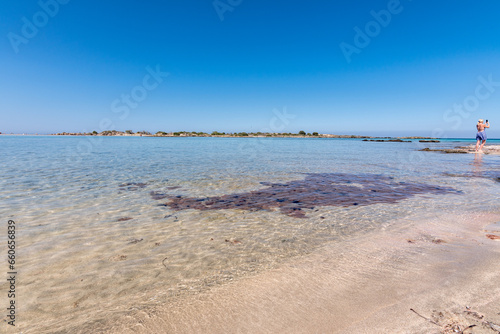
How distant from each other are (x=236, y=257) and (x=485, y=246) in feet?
16.4

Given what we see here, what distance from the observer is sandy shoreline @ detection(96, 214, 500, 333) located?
2781 millimetres

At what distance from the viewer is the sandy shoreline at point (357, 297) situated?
9.12 ft

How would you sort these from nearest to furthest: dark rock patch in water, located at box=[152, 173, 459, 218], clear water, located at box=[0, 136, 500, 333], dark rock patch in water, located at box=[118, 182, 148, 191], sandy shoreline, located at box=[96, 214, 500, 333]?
sandy shoreline, located at box=[96, 214, 500, 333] < clear water, located at box=[0, 136, 500, 333] < dark rock patch in water, located at box=[152, 173, 459, 218] < dark rock patch in water, located at box=[118, 182, 148, 191]

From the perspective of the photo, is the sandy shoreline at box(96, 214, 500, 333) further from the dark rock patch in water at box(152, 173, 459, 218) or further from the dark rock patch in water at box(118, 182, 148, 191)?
the dark rock patch in water at box(118, 182, 148, 191)

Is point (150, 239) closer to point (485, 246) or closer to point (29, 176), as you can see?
point (485, 246)

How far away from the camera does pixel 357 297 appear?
129 inches

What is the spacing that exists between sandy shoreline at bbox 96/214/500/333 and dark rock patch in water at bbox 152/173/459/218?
302 cm

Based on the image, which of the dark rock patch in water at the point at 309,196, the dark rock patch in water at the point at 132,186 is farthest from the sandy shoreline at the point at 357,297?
the dark rock patch in water at the point at 132,186

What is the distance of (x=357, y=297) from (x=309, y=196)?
6062 millimetres

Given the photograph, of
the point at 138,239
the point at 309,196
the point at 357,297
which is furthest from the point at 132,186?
the point at 357,297

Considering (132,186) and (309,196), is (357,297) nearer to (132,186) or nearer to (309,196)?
(309,196)

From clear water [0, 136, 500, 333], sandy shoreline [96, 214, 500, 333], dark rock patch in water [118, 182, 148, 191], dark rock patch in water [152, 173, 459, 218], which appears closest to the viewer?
sandy shoreline [96, 214, 500, 333]

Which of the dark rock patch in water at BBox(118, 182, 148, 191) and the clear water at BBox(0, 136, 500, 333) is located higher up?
the dark rock patch in water at BBox(118, 182, 148, 191)

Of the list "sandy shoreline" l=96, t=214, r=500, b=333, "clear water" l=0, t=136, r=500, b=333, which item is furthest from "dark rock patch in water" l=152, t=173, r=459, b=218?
"sandy shoreline" l=96, t=214, r=500, b=333
